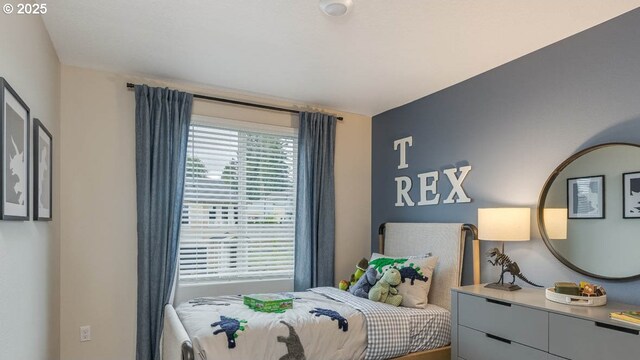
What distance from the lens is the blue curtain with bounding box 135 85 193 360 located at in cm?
314

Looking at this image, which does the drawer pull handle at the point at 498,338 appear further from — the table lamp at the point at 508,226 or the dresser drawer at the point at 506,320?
the table lamp at the point at 508,226

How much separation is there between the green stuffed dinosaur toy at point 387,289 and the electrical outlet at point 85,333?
2182 millimetres

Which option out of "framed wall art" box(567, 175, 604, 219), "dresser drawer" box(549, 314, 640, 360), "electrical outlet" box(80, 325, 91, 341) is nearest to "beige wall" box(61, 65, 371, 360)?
"electrical outlet" box(80, 325, 91, 341)

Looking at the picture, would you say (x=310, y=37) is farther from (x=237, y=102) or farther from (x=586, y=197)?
(x=586, y=197)

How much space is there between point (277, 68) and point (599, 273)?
254 centimetres

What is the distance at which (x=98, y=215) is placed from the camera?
3150mm

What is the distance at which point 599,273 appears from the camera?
7.67ft

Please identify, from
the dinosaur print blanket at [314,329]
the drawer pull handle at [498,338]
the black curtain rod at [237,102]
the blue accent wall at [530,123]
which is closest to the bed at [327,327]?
the dinosaur print blanket at [314,329]

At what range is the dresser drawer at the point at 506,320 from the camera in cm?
212

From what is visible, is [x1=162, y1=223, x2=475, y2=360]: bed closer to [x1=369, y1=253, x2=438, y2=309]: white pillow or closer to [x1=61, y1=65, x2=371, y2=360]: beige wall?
[x1=369, y1=253, x2=438, y2=309]: white pillow

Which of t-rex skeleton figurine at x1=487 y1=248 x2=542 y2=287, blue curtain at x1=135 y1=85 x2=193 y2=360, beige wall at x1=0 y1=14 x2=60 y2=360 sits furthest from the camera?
blue curtain at x1=135 y1=85 x2=193 y2=360

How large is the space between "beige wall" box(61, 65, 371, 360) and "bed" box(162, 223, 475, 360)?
0.61 metres

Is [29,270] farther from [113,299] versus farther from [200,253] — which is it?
[200,253]

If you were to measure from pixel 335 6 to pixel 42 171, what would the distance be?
1.90 m
